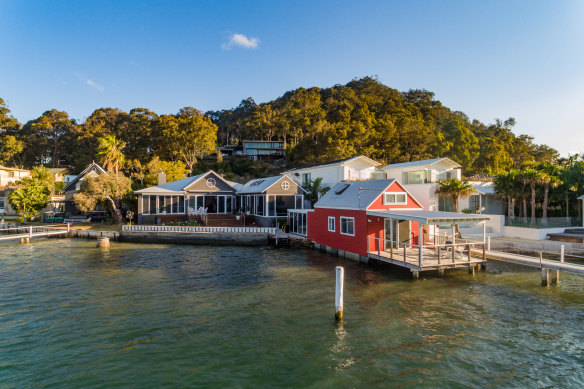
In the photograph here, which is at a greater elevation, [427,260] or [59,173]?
[59,173]

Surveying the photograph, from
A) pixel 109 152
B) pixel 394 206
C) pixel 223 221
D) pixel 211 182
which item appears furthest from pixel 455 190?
pixel 109 152

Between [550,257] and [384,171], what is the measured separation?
1895 centimetres

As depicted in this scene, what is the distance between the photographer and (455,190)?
29.6 m

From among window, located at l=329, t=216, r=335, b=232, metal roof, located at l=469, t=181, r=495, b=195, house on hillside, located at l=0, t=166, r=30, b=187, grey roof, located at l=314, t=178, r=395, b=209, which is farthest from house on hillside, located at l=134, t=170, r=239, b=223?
house on hillside, located at l=0, t=166, r=30, b=187

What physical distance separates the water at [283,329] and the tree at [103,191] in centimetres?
1418

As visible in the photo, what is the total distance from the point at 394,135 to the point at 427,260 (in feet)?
133

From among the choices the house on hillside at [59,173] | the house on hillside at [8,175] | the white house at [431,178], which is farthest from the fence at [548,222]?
the house on hillside at [59,173]

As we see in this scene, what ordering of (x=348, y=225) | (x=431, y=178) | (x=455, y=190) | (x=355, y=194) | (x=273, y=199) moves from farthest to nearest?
(x=273, y=199)
(x=431, y=178)
(x=455, y=190)
(x=355, y=194)
(x=348, y=225)

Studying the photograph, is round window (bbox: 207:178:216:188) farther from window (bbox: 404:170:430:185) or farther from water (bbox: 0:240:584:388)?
window (bbox: 404:170:430:185)

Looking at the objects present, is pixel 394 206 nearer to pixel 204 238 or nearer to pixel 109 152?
pixel 204 238

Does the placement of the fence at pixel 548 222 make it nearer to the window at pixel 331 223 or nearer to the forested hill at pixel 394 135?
the window at pixel 331 223

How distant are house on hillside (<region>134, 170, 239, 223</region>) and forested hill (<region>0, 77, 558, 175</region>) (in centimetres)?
1534

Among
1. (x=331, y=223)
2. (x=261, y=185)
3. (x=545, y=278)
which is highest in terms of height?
(x=261, y=185)

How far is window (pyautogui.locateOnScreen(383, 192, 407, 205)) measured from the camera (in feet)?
69.6
